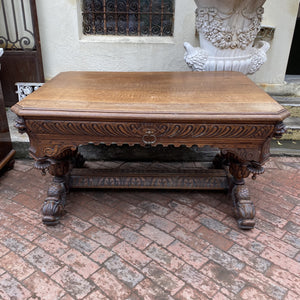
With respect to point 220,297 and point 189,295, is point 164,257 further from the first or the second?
point 220,297

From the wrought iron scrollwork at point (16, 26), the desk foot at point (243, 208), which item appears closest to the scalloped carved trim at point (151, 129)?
the desk foot at point (243, 208)

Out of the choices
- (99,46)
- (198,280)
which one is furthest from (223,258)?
(99,46)

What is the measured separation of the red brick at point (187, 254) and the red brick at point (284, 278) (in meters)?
0.40

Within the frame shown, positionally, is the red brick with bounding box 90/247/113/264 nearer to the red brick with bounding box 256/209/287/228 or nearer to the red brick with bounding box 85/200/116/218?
the red brick with bounding box 85/200/116/218

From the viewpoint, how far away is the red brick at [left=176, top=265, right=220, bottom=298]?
169 cm

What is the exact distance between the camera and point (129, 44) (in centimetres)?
367

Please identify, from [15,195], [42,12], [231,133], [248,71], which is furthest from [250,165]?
[42,12]

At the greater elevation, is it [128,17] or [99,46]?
[128,17]

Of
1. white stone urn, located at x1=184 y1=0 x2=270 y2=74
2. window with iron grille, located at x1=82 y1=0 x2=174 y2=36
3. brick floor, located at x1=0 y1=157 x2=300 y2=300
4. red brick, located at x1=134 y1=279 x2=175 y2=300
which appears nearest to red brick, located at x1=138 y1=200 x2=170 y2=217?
brick floor, located at x1=0 y1=157 x2=300 y2=300

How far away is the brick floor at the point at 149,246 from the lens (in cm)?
170

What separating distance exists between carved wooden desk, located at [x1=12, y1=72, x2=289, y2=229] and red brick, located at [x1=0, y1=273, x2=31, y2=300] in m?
0.50

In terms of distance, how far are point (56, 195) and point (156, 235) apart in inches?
31.6

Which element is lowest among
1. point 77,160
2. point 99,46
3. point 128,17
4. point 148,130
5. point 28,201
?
point 28,201

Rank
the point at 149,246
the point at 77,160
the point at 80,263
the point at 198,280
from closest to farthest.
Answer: the point at 198,280 → the point at 80,263 → the point at 149,246 → the point at 77,160
